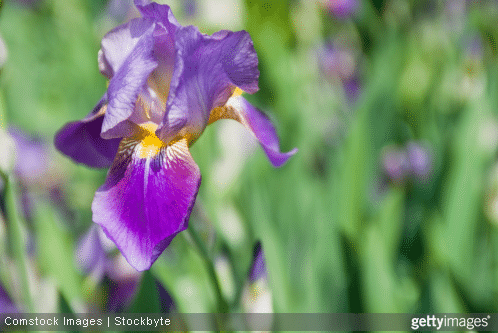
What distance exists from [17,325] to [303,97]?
1.05 metres

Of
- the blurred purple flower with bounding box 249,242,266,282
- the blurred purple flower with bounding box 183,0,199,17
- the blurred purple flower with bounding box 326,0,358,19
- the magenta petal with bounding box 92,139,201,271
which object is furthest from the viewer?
the blurred purple flower with bounding box 326,0,358,19

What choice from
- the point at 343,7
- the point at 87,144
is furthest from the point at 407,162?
the point at 343,7

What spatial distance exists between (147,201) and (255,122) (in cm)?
12

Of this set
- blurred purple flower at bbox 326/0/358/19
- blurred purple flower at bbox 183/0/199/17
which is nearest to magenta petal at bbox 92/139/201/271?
blurred purple flower at bbox 183/0/199/17

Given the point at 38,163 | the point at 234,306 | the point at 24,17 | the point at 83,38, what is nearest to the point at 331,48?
the point at 83,38

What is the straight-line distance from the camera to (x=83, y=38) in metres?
1.77

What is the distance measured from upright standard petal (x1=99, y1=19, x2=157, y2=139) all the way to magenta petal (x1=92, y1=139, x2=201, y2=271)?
4 centimetres

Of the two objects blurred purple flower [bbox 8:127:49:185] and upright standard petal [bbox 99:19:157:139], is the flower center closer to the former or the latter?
upright standard petal [bbox 99:19:157:139]

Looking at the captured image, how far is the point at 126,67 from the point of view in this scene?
0.32 meters

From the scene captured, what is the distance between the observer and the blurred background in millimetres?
522

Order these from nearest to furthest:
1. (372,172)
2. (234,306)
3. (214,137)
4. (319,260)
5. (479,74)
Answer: (234,306), (319,260), (372,172), (214,137), (479,74)

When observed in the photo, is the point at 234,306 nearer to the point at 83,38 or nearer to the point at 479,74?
the point at 479,74

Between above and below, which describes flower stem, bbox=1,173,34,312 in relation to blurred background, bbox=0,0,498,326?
above

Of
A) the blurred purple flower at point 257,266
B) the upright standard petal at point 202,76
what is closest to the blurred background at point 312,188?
the blurred purple flower at point 257,266
